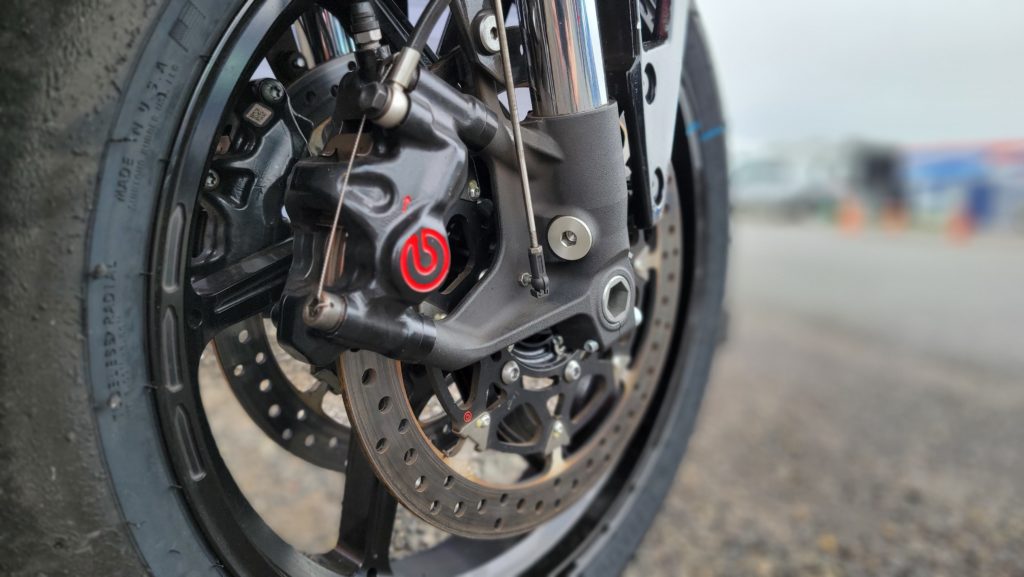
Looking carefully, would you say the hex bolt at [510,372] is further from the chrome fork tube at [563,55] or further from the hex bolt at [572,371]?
the chrome fork tube at [563,55]

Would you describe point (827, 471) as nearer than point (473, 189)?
No

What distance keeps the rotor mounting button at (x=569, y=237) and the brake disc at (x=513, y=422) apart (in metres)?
0.13

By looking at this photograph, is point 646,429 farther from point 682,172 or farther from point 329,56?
point 329,56

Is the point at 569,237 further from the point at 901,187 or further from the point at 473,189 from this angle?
the point at 901,187

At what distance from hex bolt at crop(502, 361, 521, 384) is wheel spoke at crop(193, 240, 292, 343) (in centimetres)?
26

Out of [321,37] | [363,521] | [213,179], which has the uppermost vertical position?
[321,37]

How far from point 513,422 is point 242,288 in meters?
0.38

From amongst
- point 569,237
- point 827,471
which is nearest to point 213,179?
point 569,237

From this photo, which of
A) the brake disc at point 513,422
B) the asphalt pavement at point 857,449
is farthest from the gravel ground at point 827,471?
the brake disc at point 513,422

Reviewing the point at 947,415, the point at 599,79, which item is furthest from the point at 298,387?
the point at 947,415

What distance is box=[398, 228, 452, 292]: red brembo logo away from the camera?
709mm

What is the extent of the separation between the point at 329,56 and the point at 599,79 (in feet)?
1.02

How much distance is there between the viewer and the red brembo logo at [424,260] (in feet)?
2.33

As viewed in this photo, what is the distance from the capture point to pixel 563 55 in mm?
841
